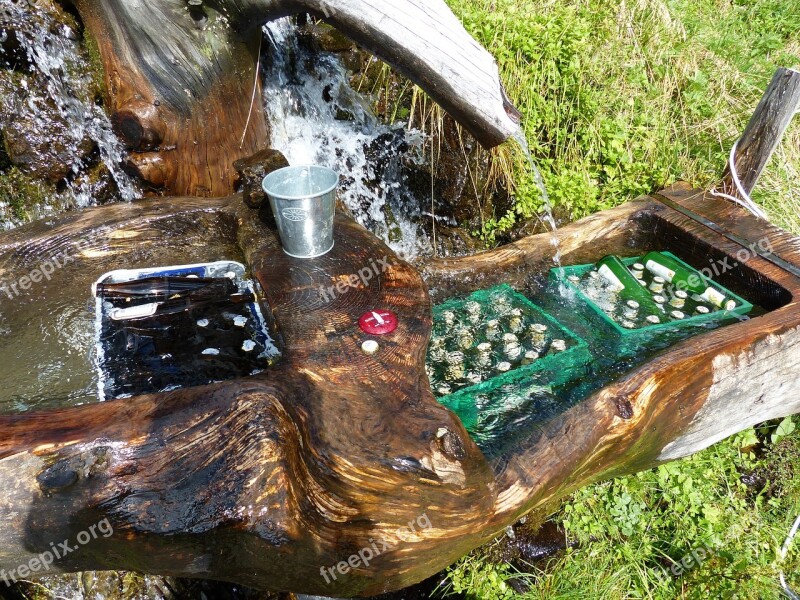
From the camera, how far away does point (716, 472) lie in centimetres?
330

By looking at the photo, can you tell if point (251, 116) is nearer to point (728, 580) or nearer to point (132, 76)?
point (132, 76)

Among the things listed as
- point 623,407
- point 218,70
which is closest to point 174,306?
point 218,70

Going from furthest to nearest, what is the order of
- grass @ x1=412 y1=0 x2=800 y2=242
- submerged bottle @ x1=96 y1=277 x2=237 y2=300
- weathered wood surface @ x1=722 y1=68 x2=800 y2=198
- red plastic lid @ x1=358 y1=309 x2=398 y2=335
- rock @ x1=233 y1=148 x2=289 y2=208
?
grass @ x1=412 y1=0 x2=800 y2=242
weathered wood surface @ x1=722 y1=68 x2=800 y2=198
rock @ x1=233 y1=148 x2=289 y2=208
submerged bottle @ x1=96 y1=277 x2=237 y2=300
red plastic lid @ x1=358 y1=309 x2=398 y2=335

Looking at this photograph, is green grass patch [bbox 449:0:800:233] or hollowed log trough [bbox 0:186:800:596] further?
green grass patch [bbox 449:0:800:233]

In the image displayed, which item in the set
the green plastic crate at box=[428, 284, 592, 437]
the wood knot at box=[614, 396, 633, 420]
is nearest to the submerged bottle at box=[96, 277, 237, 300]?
the green plastic crate at box=[428, 284, 592, 437]

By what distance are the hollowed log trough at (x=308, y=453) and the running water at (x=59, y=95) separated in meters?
0.68

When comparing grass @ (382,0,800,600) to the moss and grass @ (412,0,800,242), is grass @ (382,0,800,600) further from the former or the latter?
the moss

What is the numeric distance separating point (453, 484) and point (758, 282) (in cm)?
237

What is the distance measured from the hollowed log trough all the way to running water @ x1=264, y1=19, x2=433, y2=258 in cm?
118

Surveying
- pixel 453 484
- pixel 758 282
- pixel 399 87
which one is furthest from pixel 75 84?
pixel 758 282

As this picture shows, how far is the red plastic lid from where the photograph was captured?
2.12 m
